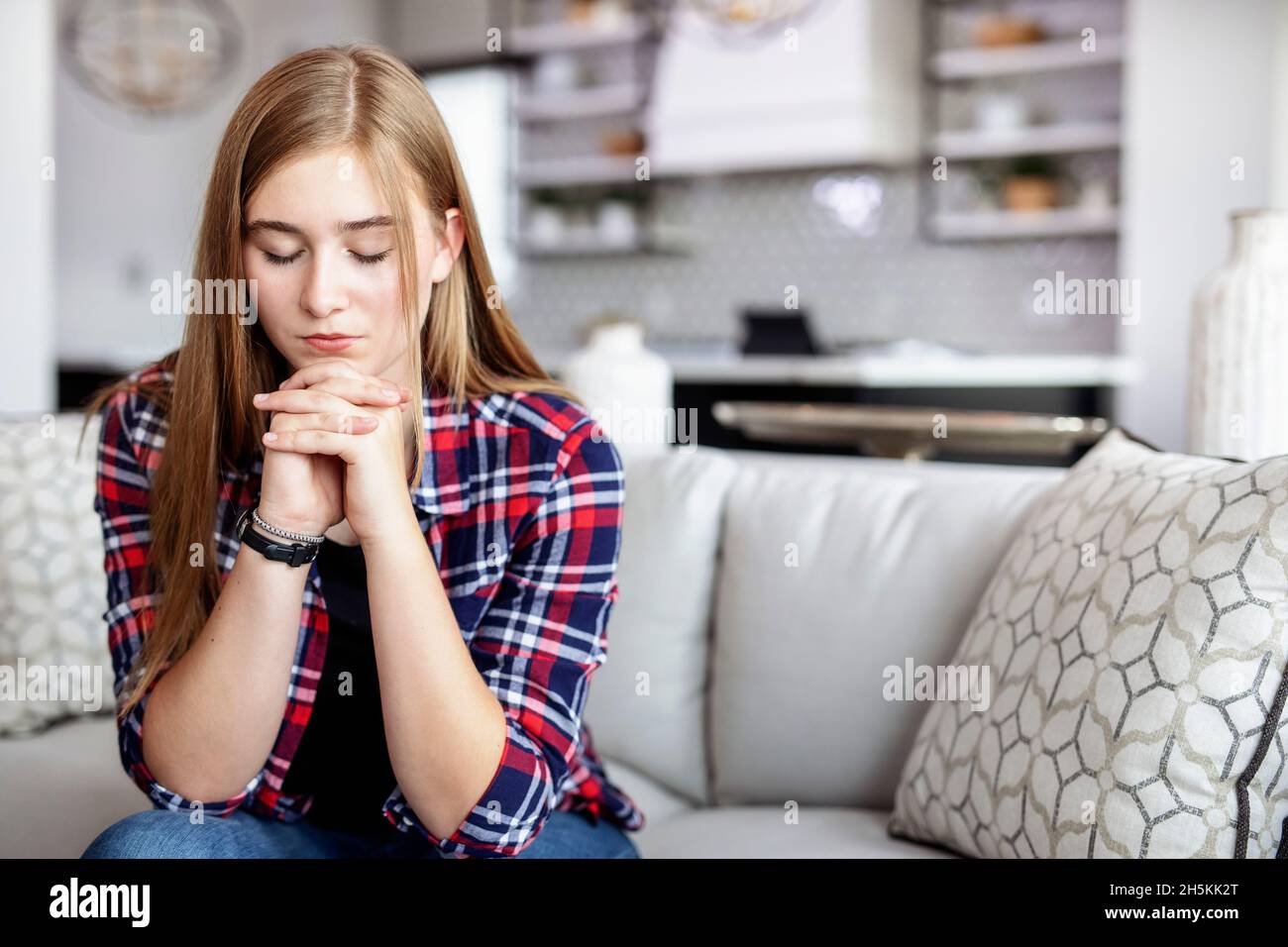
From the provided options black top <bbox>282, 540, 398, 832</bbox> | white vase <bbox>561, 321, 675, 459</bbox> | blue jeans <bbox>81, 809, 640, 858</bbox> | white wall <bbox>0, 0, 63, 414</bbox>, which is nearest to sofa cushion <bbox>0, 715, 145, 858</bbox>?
blue jeans <bbox>81, 809, 640, 858</bbox>

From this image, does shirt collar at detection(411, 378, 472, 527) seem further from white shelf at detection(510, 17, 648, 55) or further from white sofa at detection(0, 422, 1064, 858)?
white shelf at detection(510, 17, 648, 55)

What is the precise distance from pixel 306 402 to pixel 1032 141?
14.2 ft

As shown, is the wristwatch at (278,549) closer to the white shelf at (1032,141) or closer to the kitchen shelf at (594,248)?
the white shelf at (1032,141)

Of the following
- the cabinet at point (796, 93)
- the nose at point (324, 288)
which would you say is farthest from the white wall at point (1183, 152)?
the nose at point (324, 288)

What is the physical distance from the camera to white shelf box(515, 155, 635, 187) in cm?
562

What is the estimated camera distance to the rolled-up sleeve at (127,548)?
3.66 ft

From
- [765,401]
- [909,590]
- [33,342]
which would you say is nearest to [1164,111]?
[765,401]

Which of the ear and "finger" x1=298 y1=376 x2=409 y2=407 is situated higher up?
the ear

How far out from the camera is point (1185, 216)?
14.0 ft

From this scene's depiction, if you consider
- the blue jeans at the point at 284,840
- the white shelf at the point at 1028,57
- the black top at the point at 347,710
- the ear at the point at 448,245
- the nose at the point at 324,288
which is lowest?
the blue jeans at the point at 284,840

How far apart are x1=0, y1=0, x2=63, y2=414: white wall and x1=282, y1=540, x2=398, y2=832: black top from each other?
273cm
